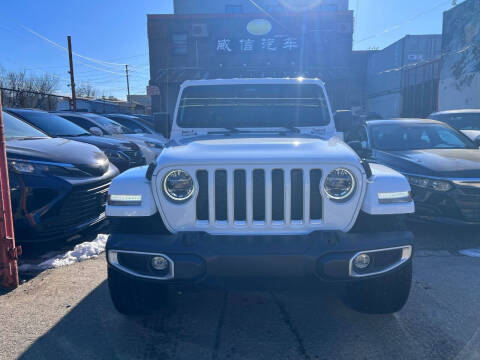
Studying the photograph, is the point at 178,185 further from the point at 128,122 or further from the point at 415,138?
the point at 128,122

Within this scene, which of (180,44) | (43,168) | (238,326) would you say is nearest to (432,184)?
(238,326)

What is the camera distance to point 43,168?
3855 mm

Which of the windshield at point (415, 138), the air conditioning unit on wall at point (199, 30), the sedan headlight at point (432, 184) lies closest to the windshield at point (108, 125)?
the windshield at point (415, 138)

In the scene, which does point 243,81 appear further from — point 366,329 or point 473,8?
point 473,8

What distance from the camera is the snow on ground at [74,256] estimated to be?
3.82m

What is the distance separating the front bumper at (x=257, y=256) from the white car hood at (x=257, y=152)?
48cm

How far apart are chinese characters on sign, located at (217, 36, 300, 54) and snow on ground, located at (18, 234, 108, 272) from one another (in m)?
21.6

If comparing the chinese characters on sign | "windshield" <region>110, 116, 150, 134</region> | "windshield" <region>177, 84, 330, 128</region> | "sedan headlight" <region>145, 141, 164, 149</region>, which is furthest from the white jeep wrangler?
the chinese characters on sign

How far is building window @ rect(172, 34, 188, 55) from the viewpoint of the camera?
24188 millimetres

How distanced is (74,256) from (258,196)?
2648mm

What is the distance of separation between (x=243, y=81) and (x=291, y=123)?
2.33ft

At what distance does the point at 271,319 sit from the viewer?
2832 millimetres

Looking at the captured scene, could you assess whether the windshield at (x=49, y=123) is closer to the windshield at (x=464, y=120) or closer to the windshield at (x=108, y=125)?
the windshield at (x=108, y=125)

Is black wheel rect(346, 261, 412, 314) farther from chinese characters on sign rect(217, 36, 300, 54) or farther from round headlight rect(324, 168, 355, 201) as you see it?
chinese characters on sign rect(217, 36, 300, 54)
